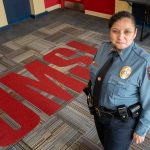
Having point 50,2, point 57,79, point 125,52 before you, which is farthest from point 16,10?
point 125,52

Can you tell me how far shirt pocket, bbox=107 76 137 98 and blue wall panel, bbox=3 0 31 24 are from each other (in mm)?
4428

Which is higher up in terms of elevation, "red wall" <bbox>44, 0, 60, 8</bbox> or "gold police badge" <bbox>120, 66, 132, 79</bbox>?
"gold police badge" <bbox>120, 66, 132, 79</bbox>

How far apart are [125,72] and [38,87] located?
81.1 inches

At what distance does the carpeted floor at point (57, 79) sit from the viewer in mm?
2318

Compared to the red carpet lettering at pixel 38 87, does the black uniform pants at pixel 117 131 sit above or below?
above

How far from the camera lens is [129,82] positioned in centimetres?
123

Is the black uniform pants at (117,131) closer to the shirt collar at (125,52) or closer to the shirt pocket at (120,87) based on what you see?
the shirt pocket at (120,87)

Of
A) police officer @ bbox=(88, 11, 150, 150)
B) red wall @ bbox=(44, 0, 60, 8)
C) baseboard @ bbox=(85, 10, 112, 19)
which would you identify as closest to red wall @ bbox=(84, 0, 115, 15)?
baseboard @ bbox=(85, 10, 112, 19)

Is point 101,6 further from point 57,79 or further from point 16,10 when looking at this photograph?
point 57,79

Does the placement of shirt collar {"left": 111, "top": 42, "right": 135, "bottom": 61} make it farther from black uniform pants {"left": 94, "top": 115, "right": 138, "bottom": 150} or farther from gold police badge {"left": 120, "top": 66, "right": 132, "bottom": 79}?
black uniform pants {"left": 94, "top": 115, "right": 138, "bottom": 150}

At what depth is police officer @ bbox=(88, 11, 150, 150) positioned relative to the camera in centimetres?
120

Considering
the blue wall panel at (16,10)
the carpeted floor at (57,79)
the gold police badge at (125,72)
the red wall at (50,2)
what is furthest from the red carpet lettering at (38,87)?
the red wall at (50,2)

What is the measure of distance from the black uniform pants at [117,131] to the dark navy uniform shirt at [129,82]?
0.19 feet

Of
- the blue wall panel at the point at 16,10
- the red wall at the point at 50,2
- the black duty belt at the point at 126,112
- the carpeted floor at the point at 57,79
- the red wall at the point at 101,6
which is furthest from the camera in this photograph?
the red wall at the point at 50,2
